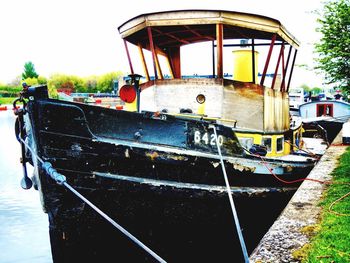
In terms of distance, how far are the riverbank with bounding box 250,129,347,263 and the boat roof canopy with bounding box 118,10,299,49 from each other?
3.17 m

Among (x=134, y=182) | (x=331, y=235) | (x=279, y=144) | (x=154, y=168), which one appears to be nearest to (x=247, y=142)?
(x=279, y=144)

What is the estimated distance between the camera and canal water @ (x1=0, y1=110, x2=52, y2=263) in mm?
8219

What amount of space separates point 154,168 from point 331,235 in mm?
2370

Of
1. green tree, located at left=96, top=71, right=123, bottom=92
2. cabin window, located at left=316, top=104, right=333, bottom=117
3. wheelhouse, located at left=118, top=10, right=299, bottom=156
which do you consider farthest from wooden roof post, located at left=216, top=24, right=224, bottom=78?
green tree, located at left=96, top=71, right=123, bottom=92

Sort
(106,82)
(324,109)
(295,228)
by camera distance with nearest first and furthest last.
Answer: (295,228), (324,109), (106,82)

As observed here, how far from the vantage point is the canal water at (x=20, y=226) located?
8.22m

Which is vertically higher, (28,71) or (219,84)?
(28,71)

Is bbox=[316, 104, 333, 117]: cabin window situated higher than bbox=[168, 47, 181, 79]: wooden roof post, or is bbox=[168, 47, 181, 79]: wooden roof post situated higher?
bbox=[168, 47, 181, 79]: wooden roof post

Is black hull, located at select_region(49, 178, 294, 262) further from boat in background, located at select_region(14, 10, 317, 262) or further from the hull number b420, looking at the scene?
the hull number b420

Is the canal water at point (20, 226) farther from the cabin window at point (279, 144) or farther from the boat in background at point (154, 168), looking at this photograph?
the cabin window at point (279, 144)

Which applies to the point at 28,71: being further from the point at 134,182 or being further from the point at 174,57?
the point at 134,182

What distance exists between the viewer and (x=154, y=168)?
4527 millimetres

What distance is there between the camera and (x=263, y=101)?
6.46 metres

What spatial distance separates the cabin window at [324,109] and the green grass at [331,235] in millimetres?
18441
